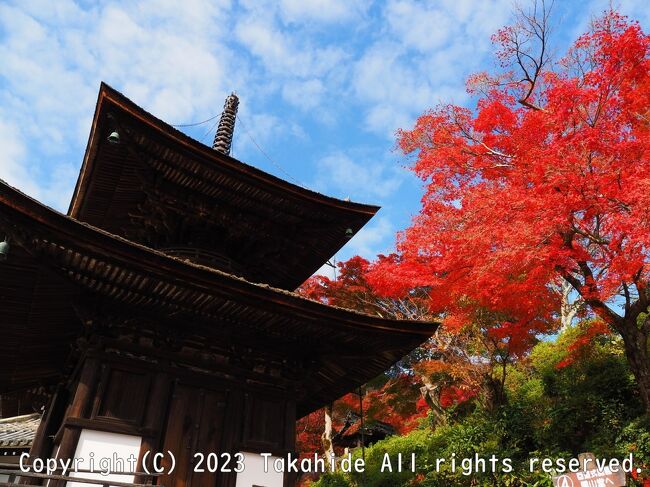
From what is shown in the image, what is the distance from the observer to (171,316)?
7.66 meters

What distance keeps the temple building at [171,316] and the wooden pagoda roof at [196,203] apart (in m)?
0.03

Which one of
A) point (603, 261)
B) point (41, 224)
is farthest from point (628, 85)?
point (41, 224)

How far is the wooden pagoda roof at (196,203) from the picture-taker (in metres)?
8.77

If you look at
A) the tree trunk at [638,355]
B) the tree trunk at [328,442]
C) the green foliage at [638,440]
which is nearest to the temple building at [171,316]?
the green foliage at [638,440]

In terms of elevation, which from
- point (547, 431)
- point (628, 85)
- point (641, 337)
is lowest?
point (547, 431)

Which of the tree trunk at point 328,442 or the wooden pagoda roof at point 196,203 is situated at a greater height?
the wooden pagoda roof at point 196,203

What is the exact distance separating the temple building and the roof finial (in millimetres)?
3314

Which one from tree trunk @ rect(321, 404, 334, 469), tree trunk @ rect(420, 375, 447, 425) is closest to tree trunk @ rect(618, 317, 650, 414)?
tree trunk @ rect(420, 375, 447, 425)

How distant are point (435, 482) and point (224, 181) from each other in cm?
1149

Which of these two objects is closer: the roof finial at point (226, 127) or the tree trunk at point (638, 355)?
the tree trunk at point (638, 355)

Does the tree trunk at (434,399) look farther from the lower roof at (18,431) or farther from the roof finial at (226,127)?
the lower roof at (18,431)

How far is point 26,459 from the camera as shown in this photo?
8219mm

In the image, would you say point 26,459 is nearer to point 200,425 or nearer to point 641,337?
point 200,425

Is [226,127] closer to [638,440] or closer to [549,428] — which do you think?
[549,428]
